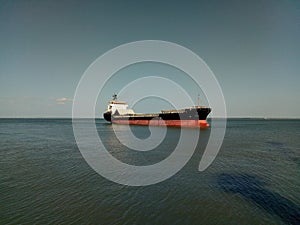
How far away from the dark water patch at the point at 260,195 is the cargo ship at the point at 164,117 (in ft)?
117

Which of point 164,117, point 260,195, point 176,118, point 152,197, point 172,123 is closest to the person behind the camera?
point 152,197

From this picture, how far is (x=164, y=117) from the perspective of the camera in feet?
189

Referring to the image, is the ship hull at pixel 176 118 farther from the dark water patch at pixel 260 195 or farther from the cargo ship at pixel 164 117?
the dark water patch at pixel 260 195

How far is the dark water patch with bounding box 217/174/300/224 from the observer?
8.19 meters

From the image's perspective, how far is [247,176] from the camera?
13516 millimetres

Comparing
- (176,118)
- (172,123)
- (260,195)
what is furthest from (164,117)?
(260,195)

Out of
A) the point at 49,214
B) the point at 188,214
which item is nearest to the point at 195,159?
the point at 188,214

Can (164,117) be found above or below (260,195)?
above

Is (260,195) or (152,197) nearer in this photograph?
(152,197)

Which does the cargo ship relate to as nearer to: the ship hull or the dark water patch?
the ship hull

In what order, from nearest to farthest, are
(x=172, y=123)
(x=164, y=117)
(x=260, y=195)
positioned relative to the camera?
(x=260, y=195) → (x=172, y=123) → (x=164, y=117)

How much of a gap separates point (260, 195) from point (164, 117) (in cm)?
4750

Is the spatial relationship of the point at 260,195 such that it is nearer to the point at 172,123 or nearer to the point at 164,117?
the point at 172,123

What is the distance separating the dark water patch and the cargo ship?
117ft
